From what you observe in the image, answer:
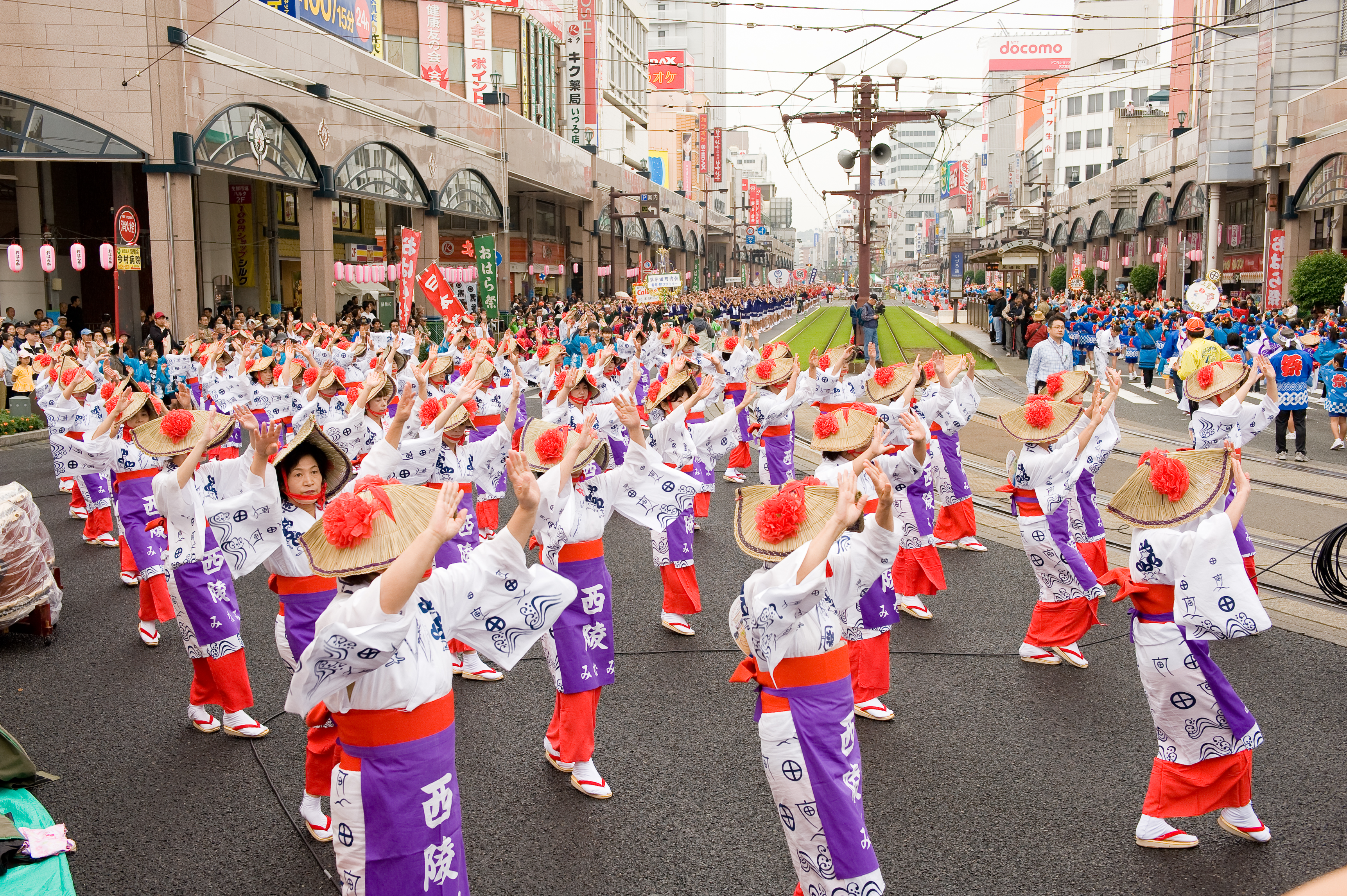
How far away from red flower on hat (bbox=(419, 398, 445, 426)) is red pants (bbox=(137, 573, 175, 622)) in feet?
6.92

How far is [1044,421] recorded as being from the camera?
6.44 meters

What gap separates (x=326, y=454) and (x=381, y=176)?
2600 centimetres

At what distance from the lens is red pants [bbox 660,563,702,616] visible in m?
7.43

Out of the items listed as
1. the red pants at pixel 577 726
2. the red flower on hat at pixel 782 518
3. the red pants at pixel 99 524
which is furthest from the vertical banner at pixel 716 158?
the red flower on hat at pixel 782 518

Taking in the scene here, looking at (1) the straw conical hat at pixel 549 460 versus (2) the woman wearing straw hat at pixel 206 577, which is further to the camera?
(2) the woman wearing straw hat at pixel 206 577

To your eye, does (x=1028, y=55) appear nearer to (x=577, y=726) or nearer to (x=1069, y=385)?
(x=1069, y=385)

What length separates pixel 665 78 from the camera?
78938 mm

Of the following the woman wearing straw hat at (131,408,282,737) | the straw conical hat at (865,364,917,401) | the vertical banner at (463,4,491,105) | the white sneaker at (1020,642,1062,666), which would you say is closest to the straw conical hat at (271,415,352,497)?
the woman wearing straw hat at (131,408,282,737)

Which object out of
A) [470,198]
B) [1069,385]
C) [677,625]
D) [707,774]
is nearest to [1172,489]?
[707,774]

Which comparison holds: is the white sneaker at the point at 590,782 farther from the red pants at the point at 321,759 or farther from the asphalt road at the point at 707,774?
the red pants at the point at 321,759

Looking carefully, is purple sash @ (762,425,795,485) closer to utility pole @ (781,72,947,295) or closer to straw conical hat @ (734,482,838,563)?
straw conical hat @ (734,482,838,563)

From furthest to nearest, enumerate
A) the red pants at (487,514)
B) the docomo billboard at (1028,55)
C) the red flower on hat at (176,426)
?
the docomo billboard at (1028,55) < the red pants at (487,514) < the red flower on hat at (176,426)

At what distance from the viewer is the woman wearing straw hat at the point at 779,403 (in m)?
9.79

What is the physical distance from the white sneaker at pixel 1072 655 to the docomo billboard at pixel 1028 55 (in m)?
97.2
